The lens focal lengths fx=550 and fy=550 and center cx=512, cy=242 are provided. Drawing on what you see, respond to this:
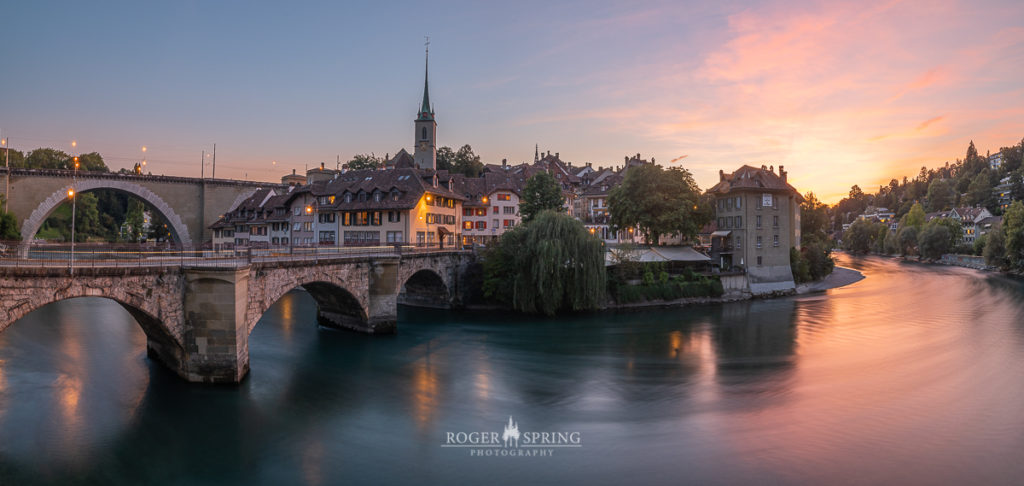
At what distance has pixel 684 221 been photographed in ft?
152

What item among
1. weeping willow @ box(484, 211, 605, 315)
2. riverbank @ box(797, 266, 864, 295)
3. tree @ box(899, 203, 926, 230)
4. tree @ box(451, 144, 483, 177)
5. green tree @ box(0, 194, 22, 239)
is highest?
tree @ box(451, 144, 483, 177)

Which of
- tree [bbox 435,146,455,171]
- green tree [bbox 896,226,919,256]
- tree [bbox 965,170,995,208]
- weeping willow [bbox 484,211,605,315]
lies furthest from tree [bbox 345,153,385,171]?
tree [bbox 965,170,995,208]

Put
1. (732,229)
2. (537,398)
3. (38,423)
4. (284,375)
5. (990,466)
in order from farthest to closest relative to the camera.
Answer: (732,229)
(284,375)
(537,398)
(38,423)
(990,466)

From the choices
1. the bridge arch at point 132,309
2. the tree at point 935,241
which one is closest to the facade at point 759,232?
the bridge arch at point 132,309

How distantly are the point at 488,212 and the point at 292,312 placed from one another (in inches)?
940

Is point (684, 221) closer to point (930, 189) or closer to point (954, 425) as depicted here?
point (954, 425)

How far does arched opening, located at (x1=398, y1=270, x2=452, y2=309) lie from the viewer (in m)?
38.9

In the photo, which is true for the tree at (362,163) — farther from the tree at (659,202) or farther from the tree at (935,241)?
the tree at (935,241)

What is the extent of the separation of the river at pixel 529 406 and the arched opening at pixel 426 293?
6318mm

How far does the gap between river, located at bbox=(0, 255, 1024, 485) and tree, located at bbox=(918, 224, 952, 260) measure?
2538 inches

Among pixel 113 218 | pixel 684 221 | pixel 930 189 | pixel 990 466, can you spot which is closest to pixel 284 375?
pixel 990 466

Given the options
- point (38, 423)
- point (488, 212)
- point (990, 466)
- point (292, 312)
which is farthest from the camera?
point (488, 212)

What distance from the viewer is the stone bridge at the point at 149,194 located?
43.7 m

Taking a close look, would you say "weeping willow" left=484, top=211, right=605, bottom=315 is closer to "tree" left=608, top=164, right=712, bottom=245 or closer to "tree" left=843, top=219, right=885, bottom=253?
"tree" left=608, top=164, right=712, bottom=245
